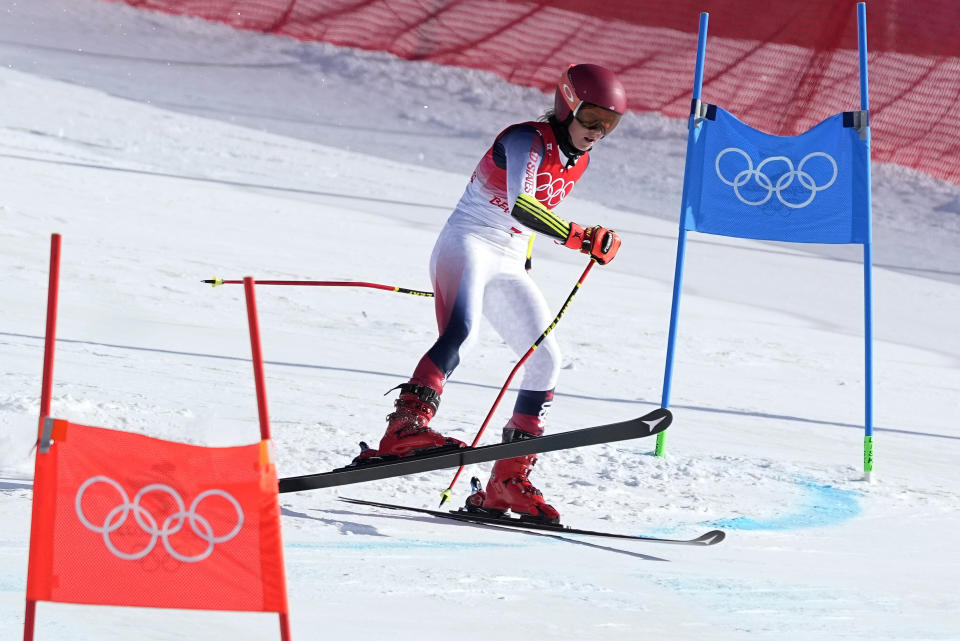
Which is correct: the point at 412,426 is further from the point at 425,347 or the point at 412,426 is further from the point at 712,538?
the point at 425,347

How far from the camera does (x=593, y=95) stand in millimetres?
4785

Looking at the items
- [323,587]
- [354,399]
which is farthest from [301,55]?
[323,587]

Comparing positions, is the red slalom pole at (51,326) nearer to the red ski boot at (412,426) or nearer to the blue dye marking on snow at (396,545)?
the blue dye marking on snow at (396,545)

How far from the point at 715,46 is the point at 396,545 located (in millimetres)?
13263

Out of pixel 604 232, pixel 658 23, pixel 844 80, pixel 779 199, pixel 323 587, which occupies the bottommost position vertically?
pixel 323 587

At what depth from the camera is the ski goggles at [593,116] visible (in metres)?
4.82

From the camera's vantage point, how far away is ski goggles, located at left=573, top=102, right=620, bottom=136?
4.82 metres

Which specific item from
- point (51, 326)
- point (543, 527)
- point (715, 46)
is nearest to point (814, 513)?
point (543, 527)

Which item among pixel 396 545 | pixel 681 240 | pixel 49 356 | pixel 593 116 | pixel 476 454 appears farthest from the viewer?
pixel 681 240

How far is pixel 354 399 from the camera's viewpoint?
6.88 m

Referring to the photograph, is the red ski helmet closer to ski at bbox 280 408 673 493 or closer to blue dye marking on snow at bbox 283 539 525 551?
→ ski at bbox 280 408 673 493

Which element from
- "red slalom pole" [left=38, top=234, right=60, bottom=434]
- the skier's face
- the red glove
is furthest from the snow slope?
the skier's face

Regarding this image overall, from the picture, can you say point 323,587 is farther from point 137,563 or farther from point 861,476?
point 861,476

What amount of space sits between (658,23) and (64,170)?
870 centimetres
